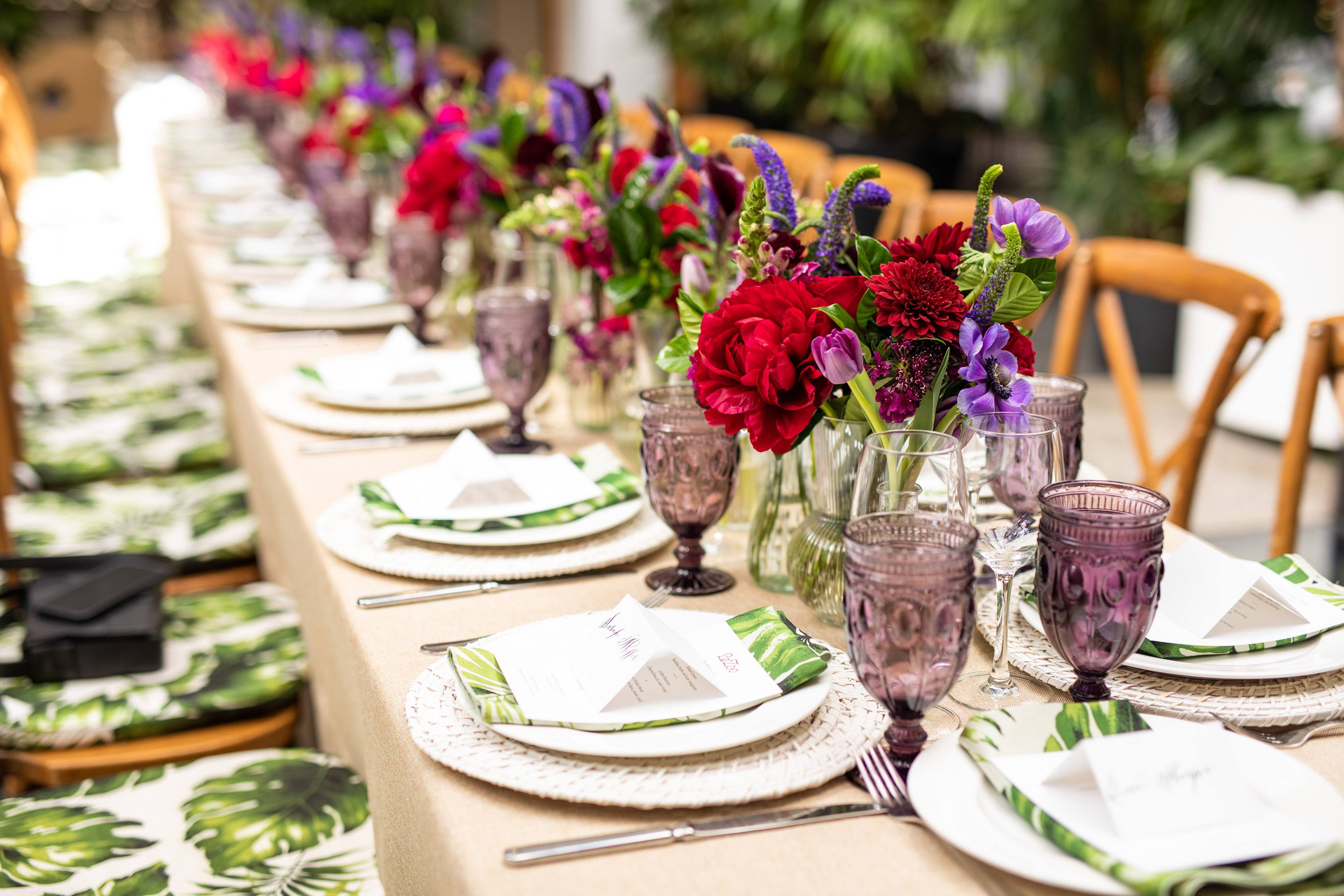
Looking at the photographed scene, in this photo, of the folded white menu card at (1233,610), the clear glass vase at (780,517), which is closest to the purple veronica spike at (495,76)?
the clear glass vase at (780,517)

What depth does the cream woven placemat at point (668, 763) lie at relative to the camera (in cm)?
78

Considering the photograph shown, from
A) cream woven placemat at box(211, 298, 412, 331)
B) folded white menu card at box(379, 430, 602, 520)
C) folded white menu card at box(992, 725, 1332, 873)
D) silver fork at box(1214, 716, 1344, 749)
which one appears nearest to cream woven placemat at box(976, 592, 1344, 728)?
silver fork at box(1214, 716, 1344, 749)

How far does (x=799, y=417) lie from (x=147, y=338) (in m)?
2.87

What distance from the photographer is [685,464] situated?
3.50 feet

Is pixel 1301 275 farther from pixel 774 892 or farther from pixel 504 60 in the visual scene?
pixel 774 892

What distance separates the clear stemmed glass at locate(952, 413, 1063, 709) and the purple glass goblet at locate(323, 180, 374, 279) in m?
1.57

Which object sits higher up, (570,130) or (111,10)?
(111,10)

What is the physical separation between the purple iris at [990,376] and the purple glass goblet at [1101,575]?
0.08 metres

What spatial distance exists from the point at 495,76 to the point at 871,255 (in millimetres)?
1515

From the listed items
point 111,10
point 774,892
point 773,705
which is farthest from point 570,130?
point 111,10

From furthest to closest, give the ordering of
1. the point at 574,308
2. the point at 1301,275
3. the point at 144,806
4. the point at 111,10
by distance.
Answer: the point at 111,10
the point at 1301,275
the point at 574,308
the point at 144,806

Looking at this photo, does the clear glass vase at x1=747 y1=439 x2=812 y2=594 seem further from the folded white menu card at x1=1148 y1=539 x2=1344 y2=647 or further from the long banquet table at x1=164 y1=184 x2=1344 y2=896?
the folded white menu card at x1=1148 y1=539 x2=1344 y2=647

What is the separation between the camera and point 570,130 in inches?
67.8

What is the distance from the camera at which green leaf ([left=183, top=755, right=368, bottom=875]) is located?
128cm
